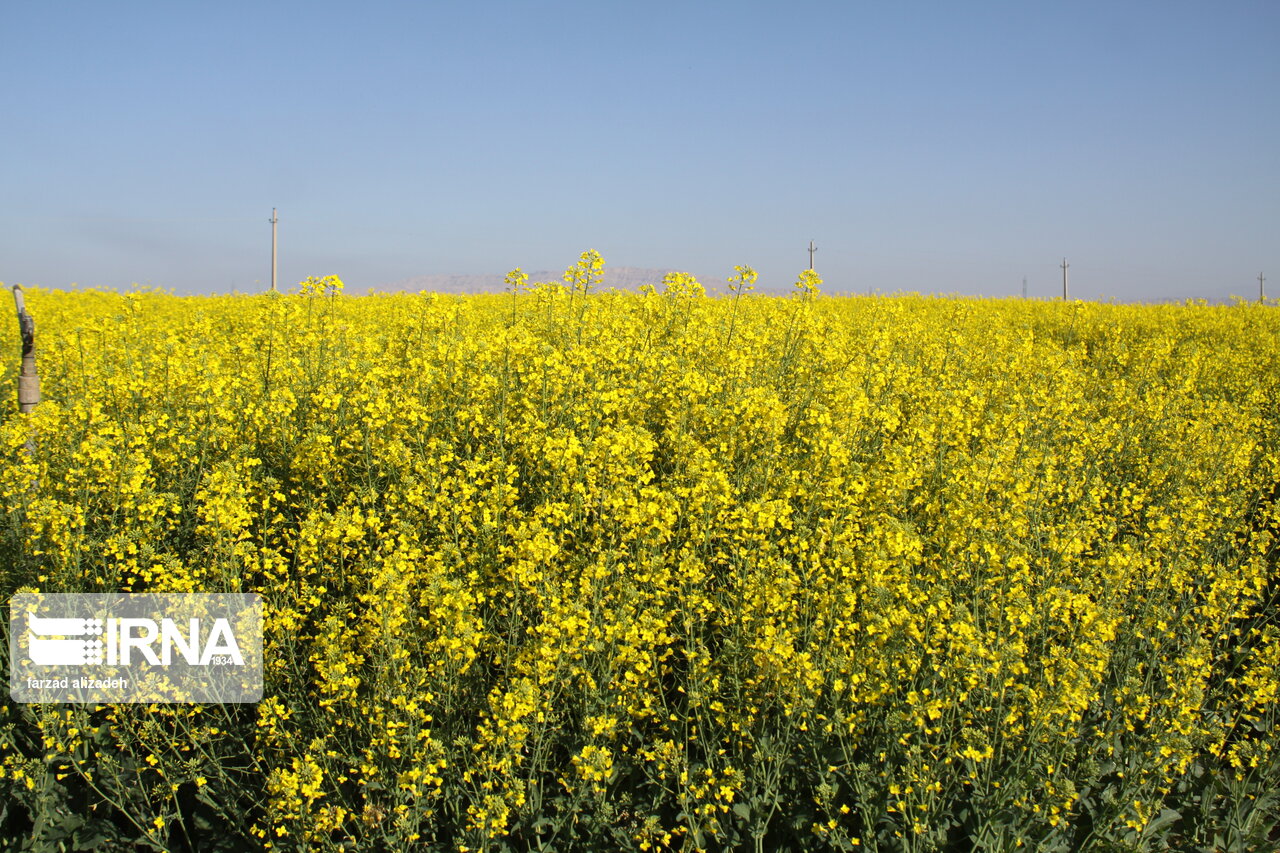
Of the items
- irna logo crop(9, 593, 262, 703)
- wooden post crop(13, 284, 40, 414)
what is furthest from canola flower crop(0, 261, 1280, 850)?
wooden post crop(13, 284, 40, 414)

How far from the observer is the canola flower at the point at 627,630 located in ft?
10.0

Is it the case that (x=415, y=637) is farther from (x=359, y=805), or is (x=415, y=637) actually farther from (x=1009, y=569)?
(x=1009, y=569)

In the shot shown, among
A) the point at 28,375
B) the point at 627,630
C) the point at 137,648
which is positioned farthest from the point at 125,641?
the point at 28,375

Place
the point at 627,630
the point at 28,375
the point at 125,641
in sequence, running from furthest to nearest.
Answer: the point at 28,375 < the point at 125,641 < the point at 627,630

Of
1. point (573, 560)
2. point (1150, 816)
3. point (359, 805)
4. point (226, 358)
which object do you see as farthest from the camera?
point (226, 358)

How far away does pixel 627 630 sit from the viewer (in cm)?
313

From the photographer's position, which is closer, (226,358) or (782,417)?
(782,417)

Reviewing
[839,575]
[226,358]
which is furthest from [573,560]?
[226,358]

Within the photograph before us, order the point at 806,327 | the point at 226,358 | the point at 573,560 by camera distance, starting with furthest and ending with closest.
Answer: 1. the point at 226,358
2. the point at 806,327
3. the point at 573,560

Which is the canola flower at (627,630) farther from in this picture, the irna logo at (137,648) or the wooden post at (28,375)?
the wooden post at (28,375)

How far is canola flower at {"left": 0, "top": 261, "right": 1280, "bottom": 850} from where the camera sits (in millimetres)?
3057

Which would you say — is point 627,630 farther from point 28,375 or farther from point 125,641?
point 28,375

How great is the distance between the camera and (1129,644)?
3865 millimetres

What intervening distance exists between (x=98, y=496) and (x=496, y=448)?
212 cm
